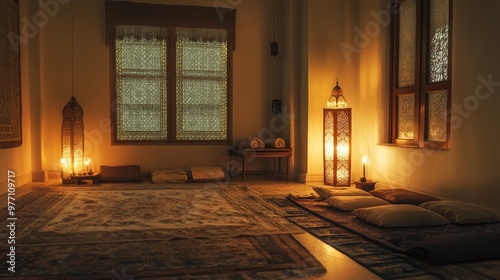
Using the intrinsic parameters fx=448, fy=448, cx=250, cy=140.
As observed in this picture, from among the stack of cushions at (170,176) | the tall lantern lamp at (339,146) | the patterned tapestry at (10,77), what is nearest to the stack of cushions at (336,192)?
the tall lantern lamp at (339,146)

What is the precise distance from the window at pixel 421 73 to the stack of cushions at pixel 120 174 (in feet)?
12.6

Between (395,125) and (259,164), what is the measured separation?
243 cm

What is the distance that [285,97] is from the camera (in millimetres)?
7461

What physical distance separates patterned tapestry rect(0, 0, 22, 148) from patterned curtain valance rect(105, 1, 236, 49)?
1393 mm

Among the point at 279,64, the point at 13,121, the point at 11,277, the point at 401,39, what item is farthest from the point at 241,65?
the point at 11,277

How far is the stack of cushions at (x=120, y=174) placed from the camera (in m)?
6.68

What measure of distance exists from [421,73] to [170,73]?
154 inches

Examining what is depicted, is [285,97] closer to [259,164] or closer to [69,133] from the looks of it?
[259,164]

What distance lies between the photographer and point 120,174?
680 centimetres

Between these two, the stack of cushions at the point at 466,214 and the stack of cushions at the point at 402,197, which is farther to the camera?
the stack of cushions at the point at 402,197

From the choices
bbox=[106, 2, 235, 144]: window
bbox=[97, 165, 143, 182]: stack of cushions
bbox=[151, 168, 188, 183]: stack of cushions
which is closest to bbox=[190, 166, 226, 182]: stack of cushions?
bbox=[151, 168, 188, 183]: stack of cushions

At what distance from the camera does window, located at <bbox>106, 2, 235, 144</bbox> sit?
7.21 m

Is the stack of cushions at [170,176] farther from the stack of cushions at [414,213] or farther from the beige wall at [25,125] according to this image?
the stack of cushions at [414,213]

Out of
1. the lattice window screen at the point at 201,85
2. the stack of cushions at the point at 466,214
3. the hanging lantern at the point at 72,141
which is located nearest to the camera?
the stack of cushions at the point at 466,214
